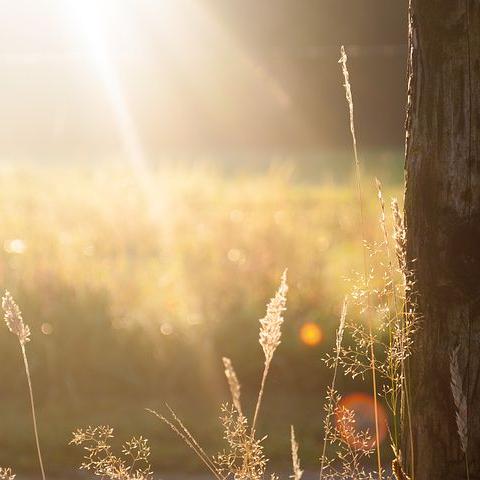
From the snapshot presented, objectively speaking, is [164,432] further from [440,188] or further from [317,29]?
[317,29]

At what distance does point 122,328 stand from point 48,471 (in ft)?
3.58

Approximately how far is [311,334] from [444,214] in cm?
359

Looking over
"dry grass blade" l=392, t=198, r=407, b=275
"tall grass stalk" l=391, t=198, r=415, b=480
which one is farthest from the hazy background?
"dry grass blade" l=392, t=198, r=407, b=275

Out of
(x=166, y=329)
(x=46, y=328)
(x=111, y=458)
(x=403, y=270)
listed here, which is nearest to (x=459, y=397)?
(x=403, y=270)

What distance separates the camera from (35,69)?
2669 cm

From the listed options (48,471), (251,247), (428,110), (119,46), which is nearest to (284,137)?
(119,46)

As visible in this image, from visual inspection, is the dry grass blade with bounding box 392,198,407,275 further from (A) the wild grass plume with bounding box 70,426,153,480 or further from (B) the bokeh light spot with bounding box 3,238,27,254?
(B) the bokeh light spot with bounding box 3,238,27,254

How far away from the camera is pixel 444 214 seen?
2492mm

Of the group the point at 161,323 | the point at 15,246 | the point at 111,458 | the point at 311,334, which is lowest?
the point at 111,458

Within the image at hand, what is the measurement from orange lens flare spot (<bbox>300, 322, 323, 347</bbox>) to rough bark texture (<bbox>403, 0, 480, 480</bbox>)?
345 centimetres

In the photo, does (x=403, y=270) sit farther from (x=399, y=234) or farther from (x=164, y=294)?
(x=164, y=294)

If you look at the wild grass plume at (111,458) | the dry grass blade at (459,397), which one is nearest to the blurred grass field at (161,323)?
the wild grass plume at (111,458)

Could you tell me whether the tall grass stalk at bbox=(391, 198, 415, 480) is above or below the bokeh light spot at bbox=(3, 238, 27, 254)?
below

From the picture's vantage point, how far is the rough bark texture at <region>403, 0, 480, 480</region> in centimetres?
246
